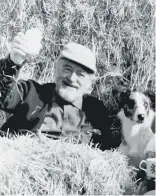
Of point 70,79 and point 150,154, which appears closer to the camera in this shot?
point 150,154

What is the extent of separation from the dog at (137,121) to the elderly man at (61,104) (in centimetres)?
19

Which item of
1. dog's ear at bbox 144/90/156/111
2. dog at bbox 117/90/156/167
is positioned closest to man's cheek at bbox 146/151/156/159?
dog at bbox 117/90/156/167

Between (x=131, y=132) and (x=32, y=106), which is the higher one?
(x=32, y=106)

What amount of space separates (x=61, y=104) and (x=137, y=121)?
2.09 ft

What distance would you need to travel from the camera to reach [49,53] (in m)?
Answer: 3.96

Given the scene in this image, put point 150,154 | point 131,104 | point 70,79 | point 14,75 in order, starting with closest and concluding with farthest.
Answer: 1. point 150,154
2. point 14,75
3. point 70,79
4. point 131,104

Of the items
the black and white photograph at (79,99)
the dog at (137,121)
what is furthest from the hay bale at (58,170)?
the dog at (137,121)

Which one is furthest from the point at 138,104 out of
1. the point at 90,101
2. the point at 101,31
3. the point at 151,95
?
the point at 101,31

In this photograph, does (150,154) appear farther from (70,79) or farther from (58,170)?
(70,79)

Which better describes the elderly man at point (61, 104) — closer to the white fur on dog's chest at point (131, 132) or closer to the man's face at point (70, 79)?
the man's face at point (70, 79)

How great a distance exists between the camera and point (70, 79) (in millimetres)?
3299

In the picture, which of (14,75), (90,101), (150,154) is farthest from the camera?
(90,101)

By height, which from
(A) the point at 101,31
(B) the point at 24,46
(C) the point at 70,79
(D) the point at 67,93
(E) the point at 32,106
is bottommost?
(E) the point at 32,106

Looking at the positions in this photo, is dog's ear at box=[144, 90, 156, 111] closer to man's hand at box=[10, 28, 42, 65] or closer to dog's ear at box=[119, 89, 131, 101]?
dog's ear at box=[119, 89, 131, 101]
